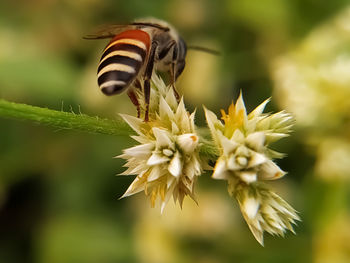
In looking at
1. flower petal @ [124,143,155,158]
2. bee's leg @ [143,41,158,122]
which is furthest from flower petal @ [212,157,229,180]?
bee's leg @ [143,41,158,122]

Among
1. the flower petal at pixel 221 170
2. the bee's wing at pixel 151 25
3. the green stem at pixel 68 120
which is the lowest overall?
the flower petal at pixel 221 170

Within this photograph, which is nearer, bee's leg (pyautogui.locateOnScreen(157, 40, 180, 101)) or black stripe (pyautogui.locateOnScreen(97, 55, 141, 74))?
black stripe (pyautogui.locateOnScreen(97, 55, 141, 74))

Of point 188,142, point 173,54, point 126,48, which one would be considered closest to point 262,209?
point 188,142

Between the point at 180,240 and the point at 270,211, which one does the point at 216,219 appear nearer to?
the point at 180,240

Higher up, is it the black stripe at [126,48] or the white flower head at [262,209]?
the black stripe at [126,48]

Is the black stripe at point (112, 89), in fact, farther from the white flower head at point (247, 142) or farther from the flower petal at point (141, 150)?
the white flower head at point (247, 142)

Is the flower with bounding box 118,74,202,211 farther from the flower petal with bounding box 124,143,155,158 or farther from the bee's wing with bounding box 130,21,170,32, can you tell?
the bee's wing with bounding box 130,21,170,32

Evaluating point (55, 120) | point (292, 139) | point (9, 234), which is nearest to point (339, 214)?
point (292, 139)

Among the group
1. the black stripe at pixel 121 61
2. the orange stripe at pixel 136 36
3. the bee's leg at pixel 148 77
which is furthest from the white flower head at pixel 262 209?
the orange stripe at pixel 136 36
